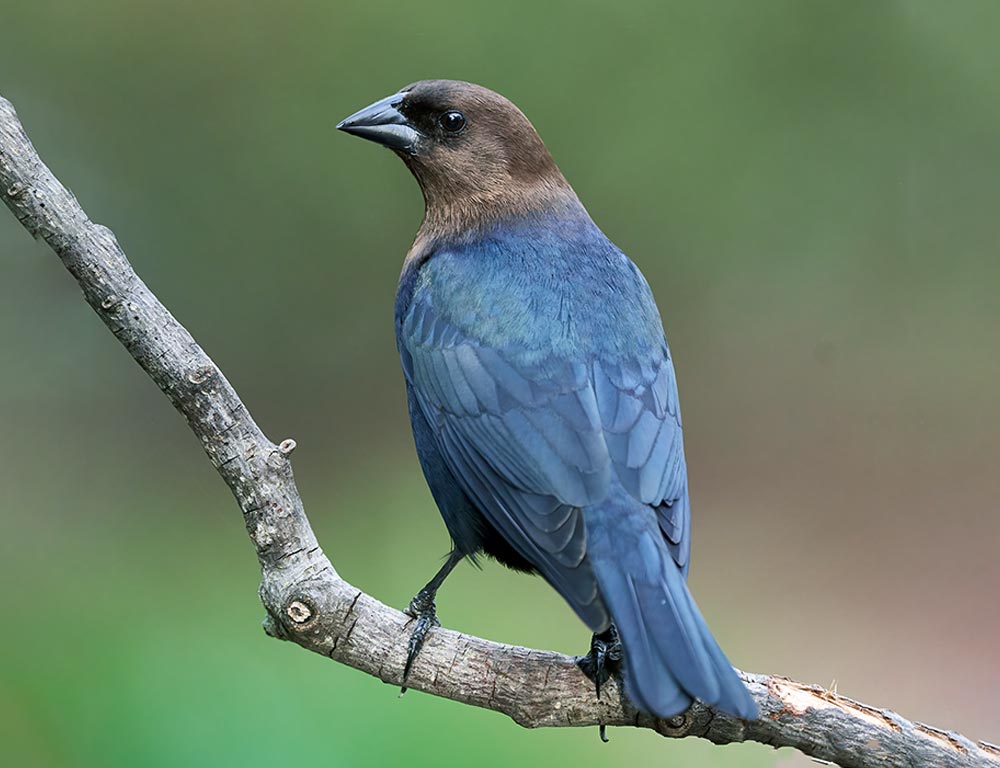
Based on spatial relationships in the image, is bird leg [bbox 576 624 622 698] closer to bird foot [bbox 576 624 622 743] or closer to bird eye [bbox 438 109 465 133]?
bird foot [bbox 576 624 622 743]

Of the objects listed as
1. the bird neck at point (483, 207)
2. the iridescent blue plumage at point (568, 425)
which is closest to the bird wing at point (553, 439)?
the iridescent blue plumage at point (568, 425)

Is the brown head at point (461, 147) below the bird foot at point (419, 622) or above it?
above

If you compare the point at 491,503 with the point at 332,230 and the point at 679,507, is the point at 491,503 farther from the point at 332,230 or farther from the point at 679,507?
the point at 332,230

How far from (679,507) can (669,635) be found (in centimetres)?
34

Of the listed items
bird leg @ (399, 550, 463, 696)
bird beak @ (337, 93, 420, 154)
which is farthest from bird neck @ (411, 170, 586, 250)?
bird leg @ (399, 550, 463, 696)

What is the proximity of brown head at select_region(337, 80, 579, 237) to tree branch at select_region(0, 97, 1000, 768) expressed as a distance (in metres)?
0.90

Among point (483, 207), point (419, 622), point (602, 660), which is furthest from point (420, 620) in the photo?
point (483, 207)

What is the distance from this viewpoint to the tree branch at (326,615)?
223cm

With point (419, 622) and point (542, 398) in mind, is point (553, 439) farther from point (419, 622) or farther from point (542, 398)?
point (419, 622)

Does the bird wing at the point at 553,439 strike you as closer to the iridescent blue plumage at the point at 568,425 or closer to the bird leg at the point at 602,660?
the iridescent blue plumage at the point at 568,425

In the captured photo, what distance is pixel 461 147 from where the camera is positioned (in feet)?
10.0

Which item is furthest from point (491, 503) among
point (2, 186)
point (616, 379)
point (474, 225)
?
point (2, 186)

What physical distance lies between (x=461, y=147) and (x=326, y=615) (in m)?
1.20

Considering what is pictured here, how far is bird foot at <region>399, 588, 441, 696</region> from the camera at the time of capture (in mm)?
2428
